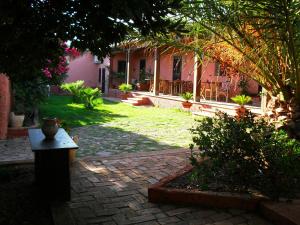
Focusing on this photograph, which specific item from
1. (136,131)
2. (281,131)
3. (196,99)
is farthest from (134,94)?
(281,131)

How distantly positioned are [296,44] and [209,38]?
1628 mm

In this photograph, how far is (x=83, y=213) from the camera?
3.77 m

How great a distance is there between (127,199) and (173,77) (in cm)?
1679

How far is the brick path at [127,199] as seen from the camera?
3.59 meters

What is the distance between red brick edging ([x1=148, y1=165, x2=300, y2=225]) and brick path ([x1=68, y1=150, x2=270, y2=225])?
8cm

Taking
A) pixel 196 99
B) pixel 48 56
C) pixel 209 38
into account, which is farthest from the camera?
pixel 196 99

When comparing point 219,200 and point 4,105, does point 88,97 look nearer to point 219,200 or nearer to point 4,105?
point 4,105

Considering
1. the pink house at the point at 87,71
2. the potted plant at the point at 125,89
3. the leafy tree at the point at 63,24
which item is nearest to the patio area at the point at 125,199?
the leafy tree at the point at 63,24

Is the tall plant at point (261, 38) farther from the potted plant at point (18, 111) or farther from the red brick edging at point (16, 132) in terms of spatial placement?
the potted plant at point (18, 111)

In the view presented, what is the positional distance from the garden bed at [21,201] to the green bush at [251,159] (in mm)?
1800

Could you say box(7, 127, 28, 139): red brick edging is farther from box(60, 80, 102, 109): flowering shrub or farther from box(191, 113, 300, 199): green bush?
box(60, 80, 102, 109): flowering shrub

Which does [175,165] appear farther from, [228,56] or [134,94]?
[134,94]

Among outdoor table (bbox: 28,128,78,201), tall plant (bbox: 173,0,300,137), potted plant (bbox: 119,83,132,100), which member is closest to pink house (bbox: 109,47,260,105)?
potted plant (bbox: 119,83,132,100)

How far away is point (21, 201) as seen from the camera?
13.5 ft
